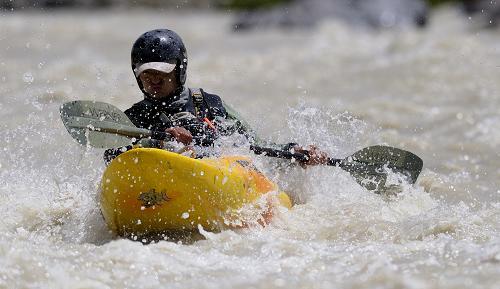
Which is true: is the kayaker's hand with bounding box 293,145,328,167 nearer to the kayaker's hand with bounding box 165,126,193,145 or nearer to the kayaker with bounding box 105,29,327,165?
the kayaker with bounding box 105,29,327,165

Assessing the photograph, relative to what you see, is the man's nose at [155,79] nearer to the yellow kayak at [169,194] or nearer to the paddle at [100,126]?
the paddle at [100,126]

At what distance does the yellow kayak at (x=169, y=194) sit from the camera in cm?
464

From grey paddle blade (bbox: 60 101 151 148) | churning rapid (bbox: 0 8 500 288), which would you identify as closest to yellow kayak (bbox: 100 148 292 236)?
churning rapid (bbox: 0 8 500 288)

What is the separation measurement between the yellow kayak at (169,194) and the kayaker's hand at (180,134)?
6.3 inches

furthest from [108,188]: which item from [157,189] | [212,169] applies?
[212,169]

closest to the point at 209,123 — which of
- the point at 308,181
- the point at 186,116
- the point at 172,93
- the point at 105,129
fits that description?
the point at 186,116

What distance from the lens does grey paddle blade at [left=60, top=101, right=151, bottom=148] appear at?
4.89 metres

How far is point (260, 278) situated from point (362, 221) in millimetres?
1328

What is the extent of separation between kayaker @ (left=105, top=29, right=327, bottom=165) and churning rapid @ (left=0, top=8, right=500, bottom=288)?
0.43m

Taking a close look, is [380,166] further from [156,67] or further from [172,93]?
[156,67]

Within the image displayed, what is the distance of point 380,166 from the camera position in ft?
19.3

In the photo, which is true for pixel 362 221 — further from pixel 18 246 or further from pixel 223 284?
pixel 18 246

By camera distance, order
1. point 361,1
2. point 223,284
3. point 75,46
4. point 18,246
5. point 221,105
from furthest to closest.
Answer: point 361,1 → point 75,46 → point 221,105 → point 18,246 → point 223,284

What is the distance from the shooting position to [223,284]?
13.2ft
